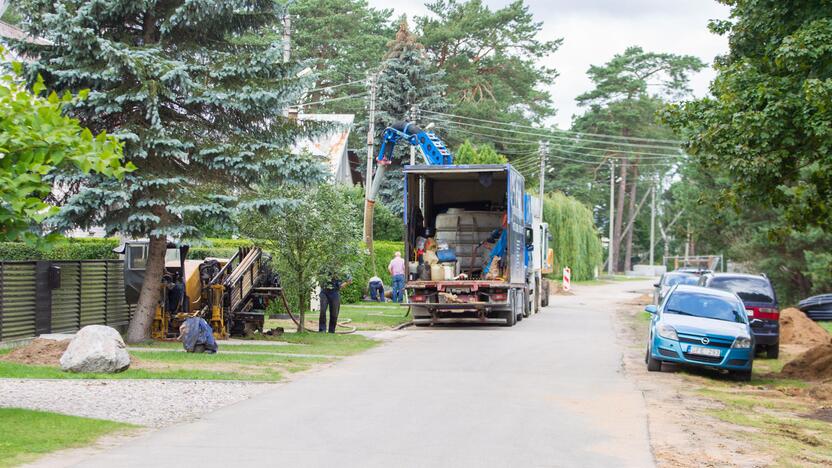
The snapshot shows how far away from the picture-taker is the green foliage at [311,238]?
22.5 metres

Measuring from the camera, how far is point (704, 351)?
1777 cm

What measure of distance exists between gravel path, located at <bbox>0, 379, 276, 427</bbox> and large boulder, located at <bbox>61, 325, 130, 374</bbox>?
754mm

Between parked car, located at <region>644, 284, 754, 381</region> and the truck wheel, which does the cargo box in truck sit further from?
parked car, located at <region>644, 284, 754, 381</region>

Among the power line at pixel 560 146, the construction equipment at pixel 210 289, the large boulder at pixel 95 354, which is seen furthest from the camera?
the power line at pixel 560 146

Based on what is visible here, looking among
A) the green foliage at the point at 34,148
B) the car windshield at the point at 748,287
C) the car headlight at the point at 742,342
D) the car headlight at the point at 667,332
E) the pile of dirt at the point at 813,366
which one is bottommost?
the pile of dirt at the point at 813,366

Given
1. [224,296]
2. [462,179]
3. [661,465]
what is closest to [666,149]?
[462,179]

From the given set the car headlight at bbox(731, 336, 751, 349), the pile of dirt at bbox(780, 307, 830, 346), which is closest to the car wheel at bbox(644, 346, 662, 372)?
the car headlight at bbox(731, 336, 751, 349)

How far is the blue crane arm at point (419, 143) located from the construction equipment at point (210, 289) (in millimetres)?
9375

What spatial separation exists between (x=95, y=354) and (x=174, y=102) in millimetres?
6861

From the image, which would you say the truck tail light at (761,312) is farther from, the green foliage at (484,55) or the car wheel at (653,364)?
the green foliage at (484,55)

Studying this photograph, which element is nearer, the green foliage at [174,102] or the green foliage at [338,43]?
the green foliage at [174,102]

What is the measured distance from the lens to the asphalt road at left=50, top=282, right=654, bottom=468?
952 cm

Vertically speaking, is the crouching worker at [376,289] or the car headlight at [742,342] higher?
the crouching worker at [376,289]

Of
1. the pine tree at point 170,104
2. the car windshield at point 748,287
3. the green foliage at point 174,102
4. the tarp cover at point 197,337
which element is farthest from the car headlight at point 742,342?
the tarp cover at point 197,337
